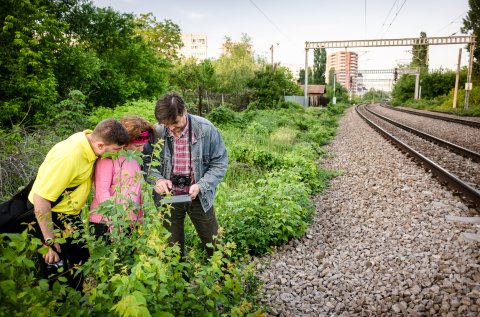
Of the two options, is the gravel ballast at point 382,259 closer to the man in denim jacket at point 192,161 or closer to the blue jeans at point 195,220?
the blue jeans at point 195,220

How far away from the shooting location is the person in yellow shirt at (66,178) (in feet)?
7.50

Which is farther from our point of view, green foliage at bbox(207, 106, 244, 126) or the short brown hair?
green foliage at bbox(207, 106, 244, 126)

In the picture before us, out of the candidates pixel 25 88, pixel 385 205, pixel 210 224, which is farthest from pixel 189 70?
pixel 210 224

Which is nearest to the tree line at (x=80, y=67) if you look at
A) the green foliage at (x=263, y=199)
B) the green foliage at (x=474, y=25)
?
the green foliage at (x=263, y=199)

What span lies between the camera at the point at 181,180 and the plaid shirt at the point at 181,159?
3 cm

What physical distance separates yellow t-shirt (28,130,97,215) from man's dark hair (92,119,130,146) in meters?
0.13

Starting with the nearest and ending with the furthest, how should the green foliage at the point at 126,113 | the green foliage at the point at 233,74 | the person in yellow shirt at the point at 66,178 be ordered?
the person in yellow shirt at the point at 66,178, the green foliage at the point at 126,113, the green foliage at the point at 233,74

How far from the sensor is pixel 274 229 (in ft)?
15.9

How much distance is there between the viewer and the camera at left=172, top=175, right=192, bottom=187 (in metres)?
3.24

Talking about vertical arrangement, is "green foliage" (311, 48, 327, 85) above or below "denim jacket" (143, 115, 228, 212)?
above

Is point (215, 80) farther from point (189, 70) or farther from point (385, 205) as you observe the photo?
point (385, 205)

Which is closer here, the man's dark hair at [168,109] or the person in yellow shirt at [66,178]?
the person in yellow shirt at [66,178]

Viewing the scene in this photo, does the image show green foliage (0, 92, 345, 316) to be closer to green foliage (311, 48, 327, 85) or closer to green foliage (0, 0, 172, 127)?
green foliage (0, 0, 172, 127)

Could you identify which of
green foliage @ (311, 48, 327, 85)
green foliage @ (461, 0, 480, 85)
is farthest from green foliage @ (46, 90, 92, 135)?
green foliage @ (311, 48, 327, 85)
